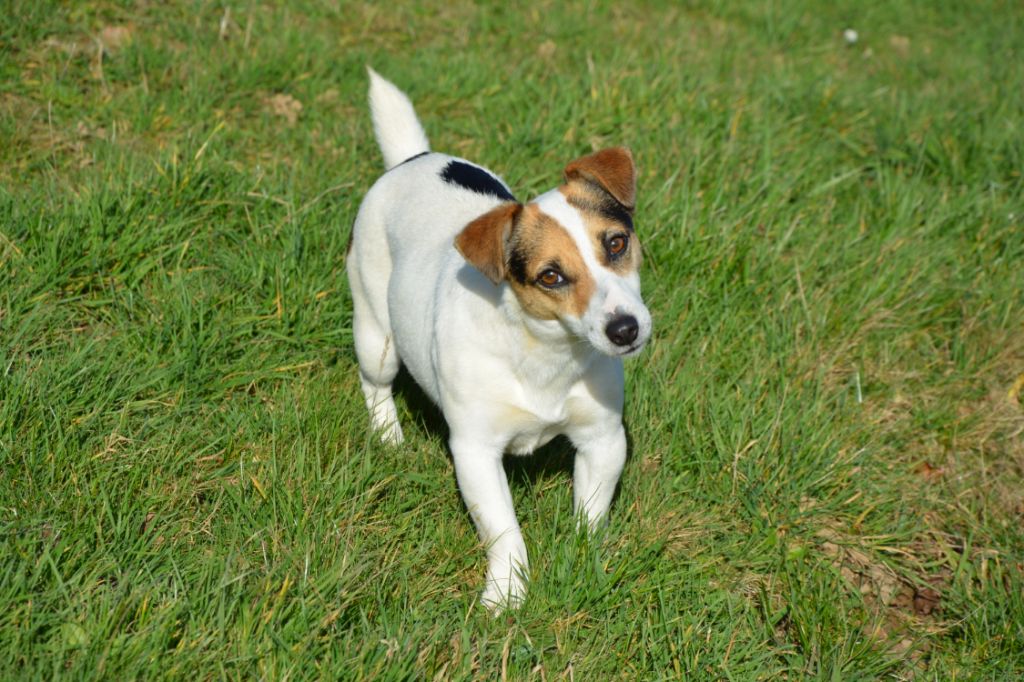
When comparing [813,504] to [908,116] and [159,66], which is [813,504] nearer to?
[908,116]

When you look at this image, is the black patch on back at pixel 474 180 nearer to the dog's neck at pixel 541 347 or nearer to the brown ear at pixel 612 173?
the brown ear at pixel 612 173

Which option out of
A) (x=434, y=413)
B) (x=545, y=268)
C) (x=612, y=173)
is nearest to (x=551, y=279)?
(x=545, y=268)

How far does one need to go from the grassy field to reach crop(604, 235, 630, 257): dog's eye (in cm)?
112

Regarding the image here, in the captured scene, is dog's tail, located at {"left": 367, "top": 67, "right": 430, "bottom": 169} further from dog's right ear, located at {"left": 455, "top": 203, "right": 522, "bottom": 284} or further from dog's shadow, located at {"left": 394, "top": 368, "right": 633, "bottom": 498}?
dog's right ear, located at {"left": 455, "top": 203, "right": 522, "bottom": 284}

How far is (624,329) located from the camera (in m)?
3.31

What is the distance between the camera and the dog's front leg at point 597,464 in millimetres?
3963

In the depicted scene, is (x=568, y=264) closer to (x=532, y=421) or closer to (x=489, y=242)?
(x=489, y=242)

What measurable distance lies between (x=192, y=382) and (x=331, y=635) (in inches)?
59.9

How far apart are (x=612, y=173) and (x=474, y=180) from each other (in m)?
0.84

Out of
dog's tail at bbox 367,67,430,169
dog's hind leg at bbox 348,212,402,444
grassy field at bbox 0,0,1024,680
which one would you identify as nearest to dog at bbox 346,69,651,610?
dog's hind leg at bbox 348,212,402,444

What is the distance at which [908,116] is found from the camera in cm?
721

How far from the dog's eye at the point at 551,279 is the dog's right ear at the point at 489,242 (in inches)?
5.6

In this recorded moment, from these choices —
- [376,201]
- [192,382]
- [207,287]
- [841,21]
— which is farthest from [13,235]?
[841,21]

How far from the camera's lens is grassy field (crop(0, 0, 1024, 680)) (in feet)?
11.5
